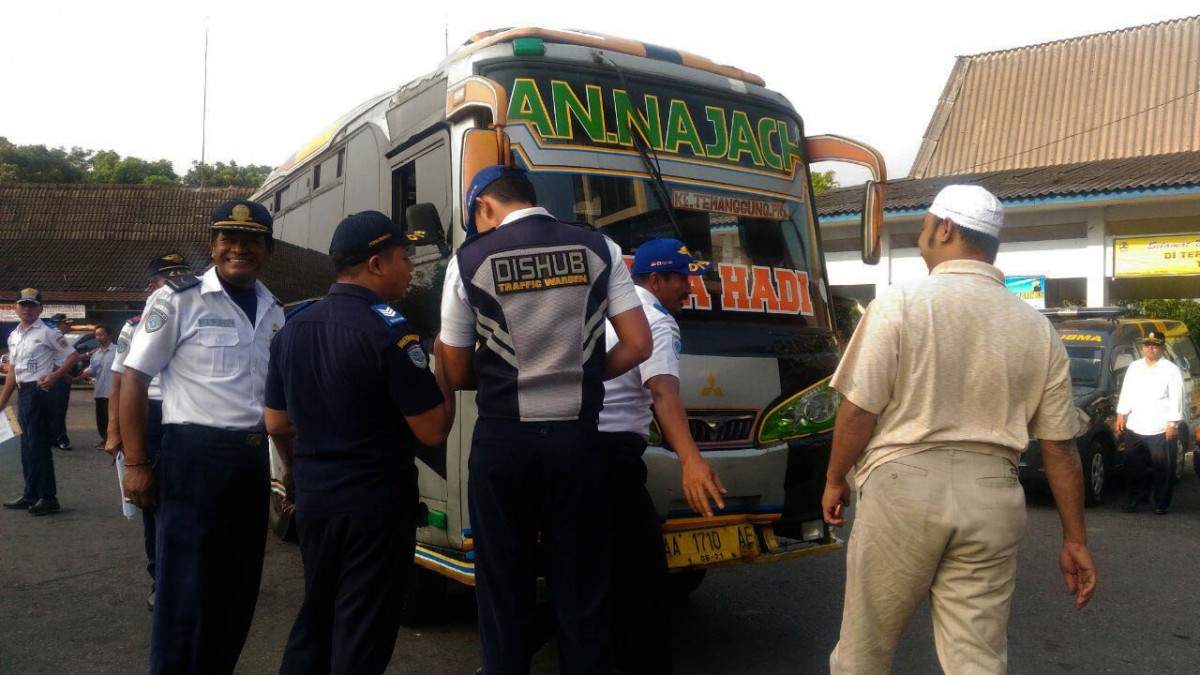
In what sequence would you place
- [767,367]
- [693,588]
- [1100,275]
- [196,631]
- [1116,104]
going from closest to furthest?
[196,631]
[767,367]
[693,588]
[1100,275]
[1116,104]

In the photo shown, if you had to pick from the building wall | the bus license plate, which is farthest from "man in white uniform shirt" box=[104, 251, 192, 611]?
the building wall

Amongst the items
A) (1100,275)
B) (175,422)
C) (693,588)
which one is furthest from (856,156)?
A: (1100,275)

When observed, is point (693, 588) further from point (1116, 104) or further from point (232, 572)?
point (1116, 104)

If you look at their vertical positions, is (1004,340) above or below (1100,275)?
below

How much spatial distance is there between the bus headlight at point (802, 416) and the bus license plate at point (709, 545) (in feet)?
1.47

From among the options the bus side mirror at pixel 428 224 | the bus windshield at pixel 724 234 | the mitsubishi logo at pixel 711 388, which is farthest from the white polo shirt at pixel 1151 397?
the bus side mirror at pixel 428 224

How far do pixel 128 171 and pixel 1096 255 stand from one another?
56.8m

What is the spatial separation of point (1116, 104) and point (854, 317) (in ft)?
27.5

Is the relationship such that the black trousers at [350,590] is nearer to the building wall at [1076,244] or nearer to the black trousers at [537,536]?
the black trousers at [537,536]

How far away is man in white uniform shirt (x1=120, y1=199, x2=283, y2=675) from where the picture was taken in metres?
3.59

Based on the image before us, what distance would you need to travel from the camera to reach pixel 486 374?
120 inches

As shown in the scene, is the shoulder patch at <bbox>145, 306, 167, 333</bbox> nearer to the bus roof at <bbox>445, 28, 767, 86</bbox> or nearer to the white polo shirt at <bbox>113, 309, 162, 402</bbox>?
the white polo shirt at <bbox>113, 309, 162, 402</bbox>

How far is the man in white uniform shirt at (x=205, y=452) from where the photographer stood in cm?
359

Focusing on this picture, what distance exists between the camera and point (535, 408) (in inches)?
117
